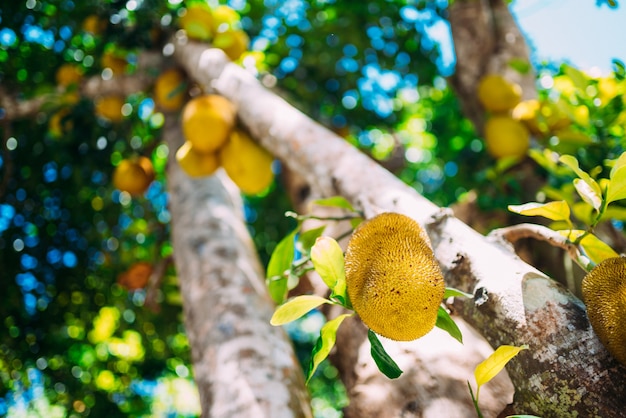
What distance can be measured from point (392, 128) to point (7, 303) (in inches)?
99.8

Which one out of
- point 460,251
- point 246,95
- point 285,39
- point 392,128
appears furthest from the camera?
point 392,128

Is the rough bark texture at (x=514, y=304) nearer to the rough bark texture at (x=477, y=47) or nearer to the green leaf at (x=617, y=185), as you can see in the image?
the green leaf at (x=617, y=185)

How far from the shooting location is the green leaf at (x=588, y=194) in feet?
2.84

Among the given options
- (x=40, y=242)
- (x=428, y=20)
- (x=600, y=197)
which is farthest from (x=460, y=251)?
(x=40, y=242)

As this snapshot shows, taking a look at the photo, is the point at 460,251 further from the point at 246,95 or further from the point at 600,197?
the point at 246,95

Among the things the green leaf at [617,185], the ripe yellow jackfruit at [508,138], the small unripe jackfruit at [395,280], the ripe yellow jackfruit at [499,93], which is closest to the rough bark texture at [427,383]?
the small unripe jackfruit at [395,280]

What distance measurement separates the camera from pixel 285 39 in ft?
10.9

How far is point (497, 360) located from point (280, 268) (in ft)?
1.76

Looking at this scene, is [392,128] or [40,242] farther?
[392,128]

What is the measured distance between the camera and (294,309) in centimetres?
83

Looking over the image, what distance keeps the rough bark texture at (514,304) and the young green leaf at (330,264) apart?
181 millimetres

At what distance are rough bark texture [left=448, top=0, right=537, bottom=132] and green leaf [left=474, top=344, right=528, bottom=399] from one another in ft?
6.19

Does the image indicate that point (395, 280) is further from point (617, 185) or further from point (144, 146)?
point (144, 146)

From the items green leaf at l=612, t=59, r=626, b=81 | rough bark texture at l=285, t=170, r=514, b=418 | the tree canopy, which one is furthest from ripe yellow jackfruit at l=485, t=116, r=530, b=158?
rough bark texture at l=285, t=170, r=514, b=418
